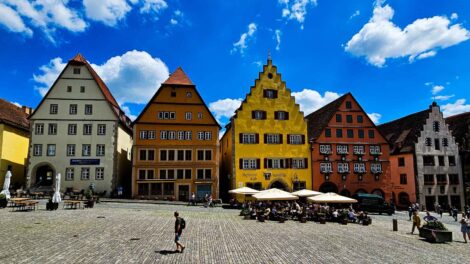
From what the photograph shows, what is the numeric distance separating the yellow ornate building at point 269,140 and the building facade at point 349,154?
2172 mm

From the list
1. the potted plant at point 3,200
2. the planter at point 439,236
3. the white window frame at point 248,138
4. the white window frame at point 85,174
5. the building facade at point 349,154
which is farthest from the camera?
the building facade at point 349,154

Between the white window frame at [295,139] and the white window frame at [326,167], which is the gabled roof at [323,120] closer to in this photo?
the white window frame at [295,139]

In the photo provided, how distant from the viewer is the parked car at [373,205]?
1430 inches

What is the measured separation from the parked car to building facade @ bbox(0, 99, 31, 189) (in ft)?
129

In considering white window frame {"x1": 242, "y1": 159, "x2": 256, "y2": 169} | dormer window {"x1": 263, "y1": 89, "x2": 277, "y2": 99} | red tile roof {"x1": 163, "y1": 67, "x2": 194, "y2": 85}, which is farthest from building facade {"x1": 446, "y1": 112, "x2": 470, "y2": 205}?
red tile roof {"x1": 163, "y1": 67, "x2": 194, "y2": 85}

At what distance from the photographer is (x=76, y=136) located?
40.8 m

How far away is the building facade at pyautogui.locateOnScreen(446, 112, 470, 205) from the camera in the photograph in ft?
159

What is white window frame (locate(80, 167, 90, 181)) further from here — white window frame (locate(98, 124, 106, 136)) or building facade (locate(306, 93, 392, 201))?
building facade (locate(306, 93, 392, 201))

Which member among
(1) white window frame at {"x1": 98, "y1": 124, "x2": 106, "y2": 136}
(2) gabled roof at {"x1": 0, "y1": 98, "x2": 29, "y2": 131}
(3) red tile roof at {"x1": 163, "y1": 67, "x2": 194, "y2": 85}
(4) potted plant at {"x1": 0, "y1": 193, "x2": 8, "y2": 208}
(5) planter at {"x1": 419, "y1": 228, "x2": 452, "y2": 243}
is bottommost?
(5) planter at {"x1": 419, "y1": 228, "x2": 452, "y2": 243}

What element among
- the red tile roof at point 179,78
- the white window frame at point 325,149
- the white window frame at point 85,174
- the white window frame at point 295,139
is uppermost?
the red tile roof at point 179,78

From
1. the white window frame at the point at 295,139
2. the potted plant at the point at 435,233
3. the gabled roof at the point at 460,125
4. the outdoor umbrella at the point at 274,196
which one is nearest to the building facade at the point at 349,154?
the white window frame at the point at 295,139

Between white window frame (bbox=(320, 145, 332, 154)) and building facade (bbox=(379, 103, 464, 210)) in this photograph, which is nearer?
white window frame (bbox=(320, 145, 332, 154))

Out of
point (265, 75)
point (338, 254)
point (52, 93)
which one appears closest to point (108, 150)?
point (52, 93)

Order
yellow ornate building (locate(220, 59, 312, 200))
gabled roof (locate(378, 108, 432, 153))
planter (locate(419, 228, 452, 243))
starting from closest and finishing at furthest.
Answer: planter (locate(419, 228, 452, 243)) → yellow ornate building (locate(220, 59, 312, 200)) → gabled roof (locate(378, 108, 432, 153))
